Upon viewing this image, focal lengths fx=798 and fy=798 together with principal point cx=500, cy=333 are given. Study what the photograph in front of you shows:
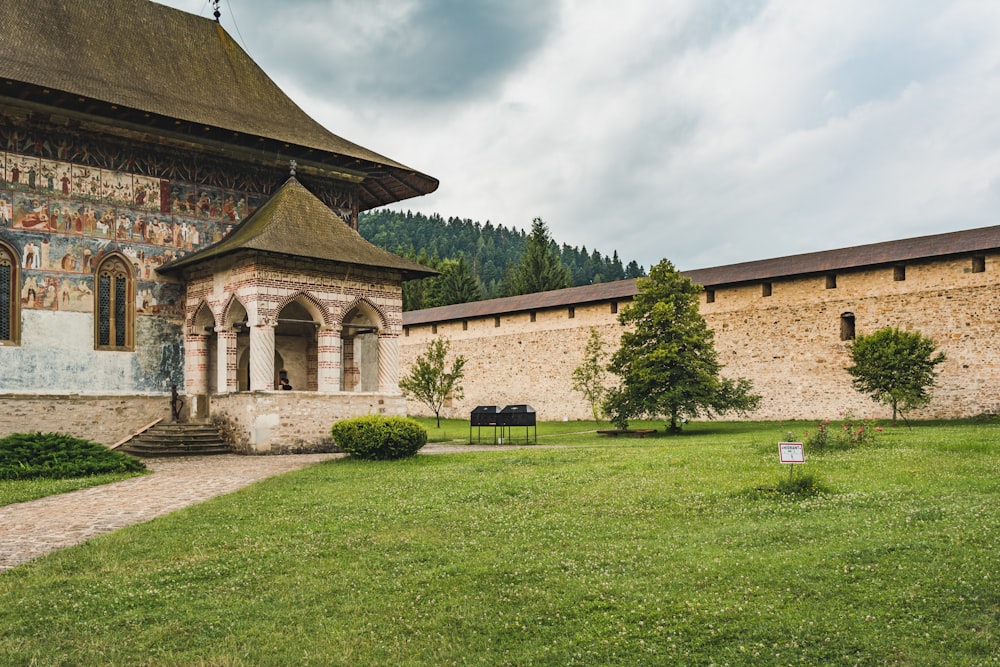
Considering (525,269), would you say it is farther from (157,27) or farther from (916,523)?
(916,523)

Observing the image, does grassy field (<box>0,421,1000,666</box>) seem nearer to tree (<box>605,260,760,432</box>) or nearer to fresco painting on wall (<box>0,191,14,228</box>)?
fresco painting on wall (<box>0,191,14,228</box>)

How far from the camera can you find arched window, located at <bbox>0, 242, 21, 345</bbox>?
53.3 feet

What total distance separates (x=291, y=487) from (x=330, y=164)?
12.1m

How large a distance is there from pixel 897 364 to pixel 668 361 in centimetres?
541

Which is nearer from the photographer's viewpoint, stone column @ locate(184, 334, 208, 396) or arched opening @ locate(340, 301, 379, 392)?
stone column @ locate(184, 334, 208, 396)

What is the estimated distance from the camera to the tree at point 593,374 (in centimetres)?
2727

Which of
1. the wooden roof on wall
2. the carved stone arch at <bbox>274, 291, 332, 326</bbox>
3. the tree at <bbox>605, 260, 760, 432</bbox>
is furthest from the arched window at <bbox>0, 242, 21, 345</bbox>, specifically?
the wooden roof on wall

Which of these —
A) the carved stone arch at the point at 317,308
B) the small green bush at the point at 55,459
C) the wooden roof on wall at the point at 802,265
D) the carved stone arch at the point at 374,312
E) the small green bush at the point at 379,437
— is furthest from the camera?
the wooden roof on wall at the point at 802,265

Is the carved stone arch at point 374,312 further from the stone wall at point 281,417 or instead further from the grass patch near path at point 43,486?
the grass patch near path at point 43,486

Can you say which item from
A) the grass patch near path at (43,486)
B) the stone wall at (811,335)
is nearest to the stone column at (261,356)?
the grass patch near path at (43,486)

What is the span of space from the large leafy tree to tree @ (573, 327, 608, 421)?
27309 mm

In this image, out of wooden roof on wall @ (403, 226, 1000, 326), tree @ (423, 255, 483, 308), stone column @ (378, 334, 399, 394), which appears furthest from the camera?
tree @ (423, 255, 483, 308)

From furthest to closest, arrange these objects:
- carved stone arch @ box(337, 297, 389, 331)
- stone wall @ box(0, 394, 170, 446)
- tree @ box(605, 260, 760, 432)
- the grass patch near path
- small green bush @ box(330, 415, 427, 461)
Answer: tree @ box(605, 260, 760, 432)
carved stone arch @ box(337, 297, 389, 331)
stone wall @ box(0, 394, 170, 446)
small green bush @ box(330, 415, 427, 461)
the grass patch near path

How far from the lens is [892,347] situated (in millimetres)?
19141
